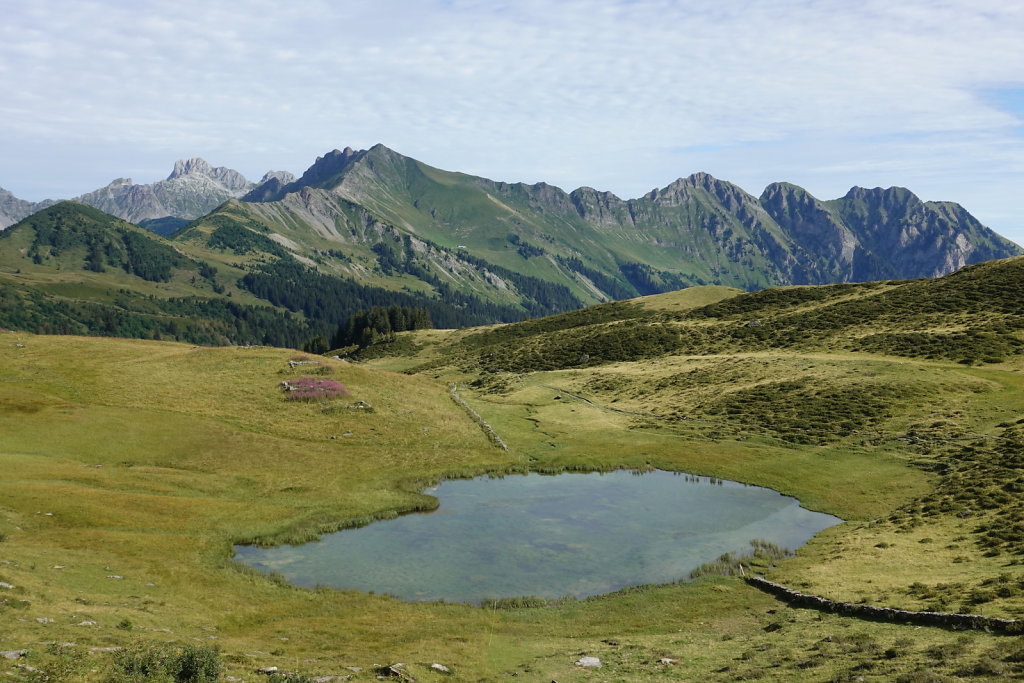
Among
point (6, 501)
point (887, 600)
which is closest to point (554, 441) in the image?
point (887, 600)

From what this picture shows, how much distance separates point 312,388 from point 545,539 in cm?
4454

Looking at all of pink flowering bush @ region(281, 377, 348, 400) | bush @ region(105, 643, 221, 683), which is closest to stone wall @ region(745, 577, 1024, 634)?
bush @ region(105, 643, 221, 683)

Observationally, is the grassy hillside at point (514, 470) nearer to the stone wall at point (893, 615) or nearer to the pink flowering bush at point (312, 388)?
the stone wall at point (893, 615)

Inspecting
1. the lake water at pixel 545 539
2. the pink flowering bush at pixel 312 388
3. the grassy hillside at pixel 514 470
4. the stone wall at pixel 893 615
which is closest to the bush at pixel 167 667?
the grassy hillside at pixel 514 470

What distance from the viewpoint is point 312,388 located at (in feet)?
250

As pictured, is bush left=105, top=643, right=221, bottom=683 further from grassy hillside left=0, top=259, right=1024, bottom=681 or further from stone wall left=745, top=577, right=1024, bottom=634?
stone wall left=745, top=577, right=1024, bottom=634

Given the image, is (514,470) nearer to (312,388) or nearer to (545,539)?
(545,539)

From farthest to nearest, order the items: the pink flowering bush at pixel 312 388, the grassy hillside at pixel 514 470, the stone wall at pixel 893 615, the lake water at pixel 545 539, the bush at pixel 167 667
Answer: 1. the pink flowering bush at pixel 312 388
2. the lake water at pixel 545 539
3. the grassy hillside at pixel 514 470
4. the stone wall at pixel 893 615
5. the bush at pixel 167 667

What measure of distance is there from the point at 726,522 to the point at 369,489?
98.7 ft

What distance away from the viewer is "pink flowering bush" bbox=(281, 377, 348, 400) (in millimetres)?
74438

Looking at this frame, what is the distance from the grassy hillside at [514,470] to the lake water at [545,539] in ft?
7.42

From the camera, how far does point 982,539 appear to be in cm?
3366

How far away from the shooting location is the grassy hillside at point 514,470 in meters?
23.6

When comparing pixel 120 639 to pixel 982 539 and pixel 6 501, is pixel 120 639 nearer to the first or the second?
pixel 6 501
